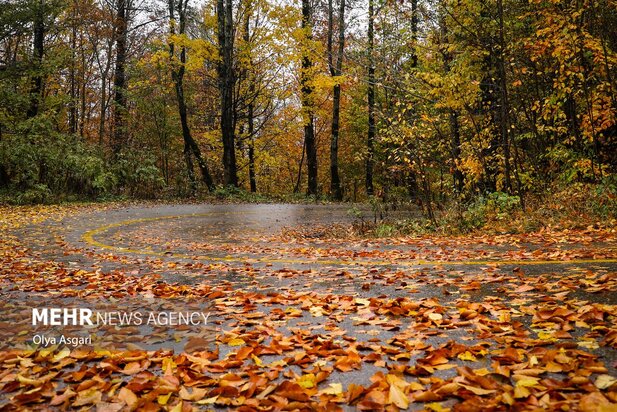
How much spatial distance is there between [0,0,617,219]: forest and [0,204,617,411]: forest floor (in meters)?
3.94

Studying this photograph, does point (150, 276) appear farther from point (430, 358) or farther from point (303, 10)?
point (303, 10)

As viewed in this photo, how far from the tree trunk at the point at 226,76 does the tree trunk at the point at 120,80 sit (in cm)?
617

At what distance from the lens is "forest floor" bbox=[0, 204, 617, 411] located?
2645mm

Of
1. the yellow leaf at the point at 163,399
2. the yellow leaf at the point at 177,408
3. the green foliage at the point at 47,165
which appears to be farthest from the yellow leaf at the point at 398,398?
the green foliage at the point at 47,165

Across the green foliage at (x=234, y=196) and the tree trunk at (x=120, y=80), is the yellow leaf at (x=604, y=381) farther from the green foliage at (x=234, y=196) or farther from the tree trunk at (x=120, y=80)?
the tree trunk at (x=120, y=80)

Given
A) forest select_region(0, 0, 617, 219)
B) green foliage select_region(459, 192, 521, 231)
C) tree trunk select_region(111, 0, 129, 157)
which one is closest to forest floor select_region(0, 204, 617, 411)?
green foliage select_region(459, 192, 521, 231)

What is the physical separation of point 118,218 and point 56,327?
11542 millimetres

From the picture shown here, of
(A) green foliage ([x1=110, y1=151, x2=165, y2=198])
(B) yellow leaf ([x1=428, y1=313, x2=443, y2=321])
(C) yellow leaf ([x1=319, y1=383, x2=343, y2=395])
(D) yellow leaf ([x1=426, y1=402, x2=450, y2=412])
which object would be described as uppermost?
(A) green foliage ([x1=110, y1=151, x2=165, y2=198])

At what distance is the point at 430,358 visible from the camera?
2.99 meters

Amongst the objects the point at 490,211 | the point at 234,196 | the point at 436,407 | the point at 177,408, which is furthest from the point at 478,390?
the point at 234,196

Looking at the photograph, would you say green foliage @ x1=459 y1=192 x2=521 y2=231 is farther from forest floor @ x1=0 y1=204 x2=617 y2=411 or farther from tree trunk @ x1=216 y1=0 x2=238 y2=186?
tree trunk @ x1=216 y1=0 x2=238 y2=186

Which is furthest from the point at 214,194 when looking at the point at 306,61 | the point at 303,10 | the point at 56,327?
the point at 56,327

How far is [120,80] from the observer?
2731 cm

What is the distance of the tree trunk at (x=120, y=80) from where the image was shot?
26.4 meters
